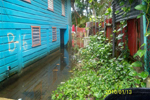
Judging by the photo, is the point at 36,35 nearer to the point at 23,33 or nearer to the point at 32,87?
the point at 23,33

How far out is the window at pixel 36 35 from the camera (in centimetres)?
663

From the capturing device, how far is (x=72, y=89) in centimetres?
333

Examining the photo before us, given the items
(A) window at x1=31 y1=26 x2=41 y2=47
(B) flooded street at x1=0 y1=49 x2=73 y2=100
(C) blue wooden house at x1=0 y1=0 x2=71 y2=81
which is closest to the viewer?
(B) flooded street at x1=0 y1=49 x2=73 y2=100

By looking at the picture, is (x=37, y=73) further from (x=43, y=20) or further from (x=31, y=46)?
(x=43, y=20)

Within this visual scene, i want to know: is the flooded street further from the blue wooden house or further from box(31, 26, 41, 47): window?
box(31, 26, 41, 47): window

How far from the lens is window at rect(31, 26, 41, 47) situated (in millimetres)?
6627

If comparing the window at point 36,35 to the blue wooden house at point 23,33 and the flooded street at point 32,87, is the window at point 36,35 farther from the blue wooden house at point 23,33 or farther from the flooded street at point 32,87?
the flooded street at point 32,87

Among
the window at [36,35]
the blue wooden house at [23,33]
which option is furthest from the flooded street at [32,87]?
the window at [36,35]

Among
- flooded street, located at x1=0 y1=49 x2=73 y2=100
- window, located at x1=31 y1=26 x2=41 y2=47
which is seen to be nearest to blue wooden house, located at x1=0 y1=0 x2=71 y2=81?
window, located at x1=31 y1=26 x2=41 y2=47

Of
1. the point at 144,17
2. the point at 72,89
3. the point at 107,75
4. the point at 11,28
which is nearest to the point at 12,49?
the point at 11,28

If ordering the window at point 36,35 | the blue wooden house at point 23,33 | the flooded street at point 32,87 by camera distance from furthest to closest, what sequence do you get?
1. the window at point 36,35
2. the blue wooden house at point 23,33
3. the flooded street at point 32,87

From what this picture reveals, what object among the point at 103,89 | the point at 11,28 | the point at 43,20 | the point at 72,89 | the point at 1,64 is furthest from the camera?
the point at 43,20

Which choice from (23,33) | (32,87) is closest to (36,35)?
(23,33)

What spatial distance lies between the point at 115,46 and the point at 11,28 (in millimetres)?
3740
